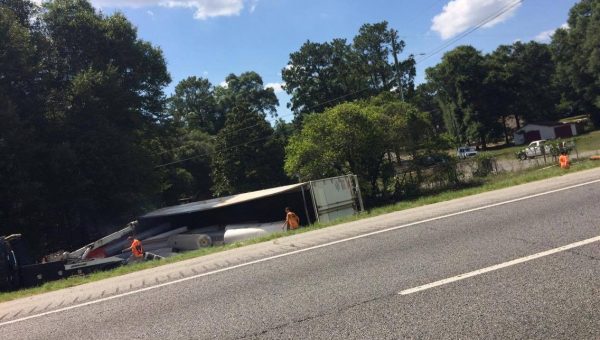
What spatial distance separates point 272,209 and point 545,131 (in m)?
57.9

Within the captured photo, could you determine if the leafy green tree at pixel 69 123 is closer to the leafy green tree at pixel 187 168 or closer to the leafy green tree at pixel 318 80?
the leafy green tree at pixel 187 168

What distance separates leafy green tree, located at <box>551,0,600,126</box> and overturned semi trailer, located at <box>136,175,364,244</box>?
5673 cm

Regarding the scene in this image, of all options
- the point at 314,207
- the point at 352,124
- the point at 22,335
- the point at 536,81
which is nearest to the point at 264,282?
the point at 22,335

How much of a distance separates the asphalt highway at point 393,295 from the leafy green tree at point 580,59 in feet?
217

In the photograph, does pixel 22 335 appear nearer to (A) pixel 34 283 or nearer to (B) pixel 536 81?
(A) pixel 34 283

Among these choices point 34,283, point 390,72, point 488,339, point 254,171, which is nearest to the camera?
point 488,339

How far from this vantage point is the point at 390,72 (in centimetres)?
7088

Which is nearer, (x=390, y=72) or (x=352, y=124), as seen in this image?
(x=352, y=124)

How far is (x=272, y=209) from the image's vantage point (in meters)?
23.3

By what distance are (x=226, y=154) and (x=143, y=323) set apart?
1821 inches

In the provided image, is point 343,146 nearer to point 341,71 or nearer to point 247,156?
point 247,156

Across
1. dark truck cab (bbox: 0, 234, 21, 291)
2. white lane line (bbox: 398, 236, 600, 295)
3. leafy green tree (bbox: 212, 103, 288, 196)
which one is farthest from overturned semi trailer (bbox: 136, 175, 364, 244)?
leafy green tree (bbox: 212, 103, 288, 196)

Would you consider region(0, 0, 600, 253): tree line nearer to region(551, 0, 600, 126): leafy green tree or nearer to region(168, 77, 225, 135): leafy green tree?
region(168, 77, 225, 135): leafy green tree

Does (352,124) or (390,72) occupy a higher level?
(390,72)
